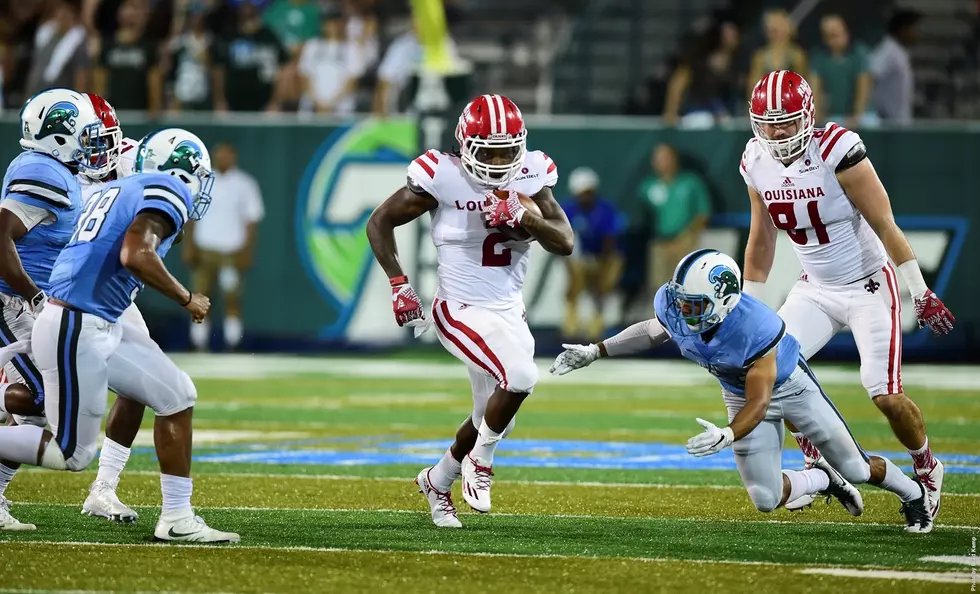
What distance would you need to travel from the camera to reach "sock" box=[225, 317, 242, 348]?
587 inches

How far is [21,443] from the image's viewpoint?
529cm

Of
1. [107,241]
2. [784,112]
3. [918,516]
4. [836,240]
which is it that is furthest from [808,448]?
[107,241]

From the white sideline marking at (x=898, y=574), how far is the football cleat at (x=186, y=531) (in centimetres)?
202

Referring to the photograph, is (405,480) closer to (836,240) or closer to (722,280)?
(836,240)

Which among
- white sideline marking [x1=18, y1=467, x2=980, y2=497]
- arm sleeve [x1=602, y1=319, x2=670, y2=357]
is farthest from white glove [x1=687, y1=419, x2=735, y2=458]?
white sideline marking [x1=18, y1=467, x2=980, y2=497]

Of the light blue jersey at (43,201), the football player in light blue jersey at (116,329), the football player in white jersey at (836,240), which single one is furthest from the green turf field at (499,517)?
the light blue jersey at (43,201)

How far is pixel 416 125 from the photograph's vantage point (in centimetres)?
1469

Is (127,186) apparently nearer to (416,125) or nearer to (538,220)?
(538,220)

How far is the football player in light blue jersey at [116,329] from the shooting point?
519cm

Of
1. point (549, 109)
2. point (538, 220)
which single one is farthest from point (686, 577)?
point (549, 109)

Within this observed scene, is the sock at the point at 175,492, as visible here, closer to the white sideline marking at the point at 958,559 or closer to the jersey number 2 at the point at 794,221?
the white sideline marking at the point at 958,559

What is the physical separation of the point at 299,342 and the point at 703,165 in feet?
14.2

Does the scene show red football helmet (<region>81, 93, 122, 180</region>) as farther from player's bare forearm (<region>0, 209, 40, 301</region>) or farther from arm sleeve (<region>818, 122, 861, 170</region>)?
arm sleeve (<region>818, 122, 861, 170</region>)

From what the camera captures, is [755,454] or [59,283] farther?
[755,454]
